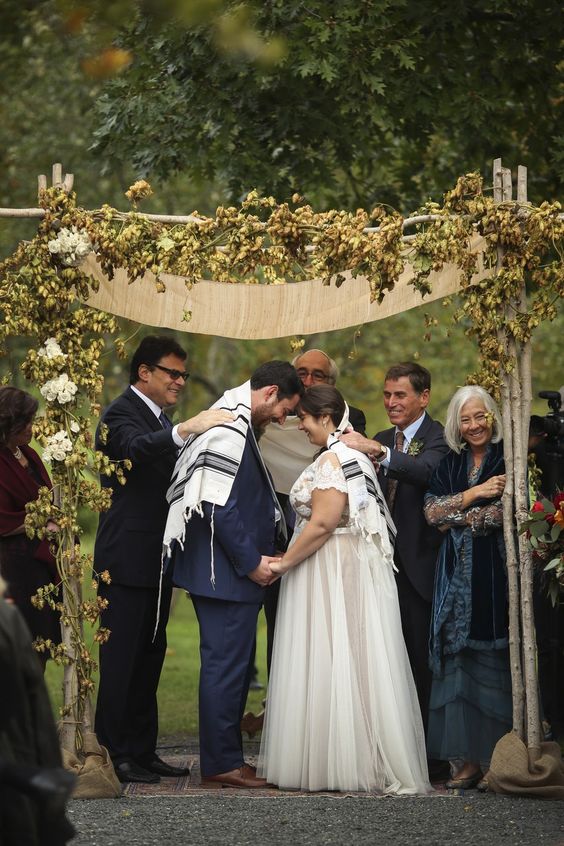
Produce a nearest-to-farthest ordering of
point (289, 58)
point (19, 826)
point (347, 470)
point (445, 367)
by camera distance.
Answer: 1. point (19, 826)
2. point (347, 470)
3. point (289, 58)
4. point (445, 367)

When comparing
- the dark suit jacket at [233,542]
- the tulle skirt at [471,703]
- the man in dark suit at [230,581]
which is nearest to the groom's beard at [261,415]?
the man in dark suit at [230,581]

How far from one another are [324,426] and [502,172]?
163cm

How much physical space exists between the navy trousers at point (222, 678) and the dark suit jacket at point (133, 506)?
43 cm

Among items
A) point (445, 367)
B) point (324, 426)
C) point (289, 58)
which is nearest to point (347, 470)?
point (324, 426)

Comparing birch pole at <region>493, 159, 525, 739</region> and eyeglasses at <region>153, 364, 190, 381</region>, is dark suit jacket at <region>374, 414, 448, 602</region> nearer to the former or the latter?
birch pole at <region>493, 159, 525, 739</region>

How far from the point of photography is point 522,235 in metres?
7.09

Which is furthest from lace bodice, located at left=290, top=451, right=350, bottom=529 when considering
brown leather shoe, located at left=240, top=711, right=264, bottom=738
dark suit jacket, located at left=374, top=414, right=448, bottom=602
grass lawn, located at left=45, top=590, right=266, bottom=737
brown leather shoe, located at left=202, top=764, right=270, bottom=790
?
grass lawn, located at left=45, top=590, right=266, bottom=737

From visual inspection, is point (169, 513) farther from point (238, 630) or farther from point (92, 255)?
point (92, 255)

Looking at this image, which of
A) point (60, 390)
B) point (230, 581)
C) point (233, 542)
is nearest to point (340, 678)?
point (230, 581)

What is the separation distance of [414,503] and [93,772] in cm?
227

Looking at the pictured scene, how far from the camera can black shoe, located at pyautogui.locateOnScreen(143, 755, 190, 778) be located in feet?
25.0

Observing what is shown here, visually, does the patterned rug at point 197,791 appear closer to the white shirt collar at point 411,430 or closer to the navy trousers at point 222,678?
the navy trousers at point 222,678

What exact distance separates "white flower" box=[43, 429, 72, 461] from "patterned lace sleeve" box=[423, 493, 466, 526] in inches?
75.8

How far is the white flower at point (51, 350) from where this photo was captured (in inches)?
273
